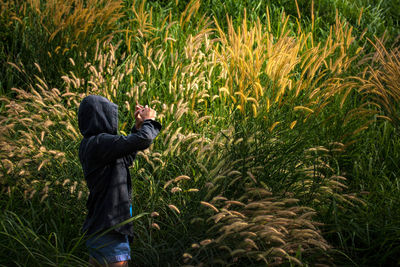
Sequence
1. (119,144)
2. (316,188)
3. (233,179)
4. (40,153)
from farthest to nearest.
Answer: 1. (40,153)
2. (316,188)
3. (233,179)
4. (119,144)

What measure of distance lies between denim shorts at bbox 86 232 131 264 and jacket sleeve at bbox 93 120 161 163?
0.48m

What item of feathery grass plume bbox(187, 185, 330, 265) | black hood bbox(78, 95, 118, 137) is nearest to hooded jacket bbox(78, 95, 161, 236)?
black hood bbox(78, 95, 118, 137)

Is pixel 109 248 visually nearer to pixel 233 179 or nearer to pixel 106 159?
pixel 106 159

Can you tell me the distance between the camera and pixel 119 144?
275 cm

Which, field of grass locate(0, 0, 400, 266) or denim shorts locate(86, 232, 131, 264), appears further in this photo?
field of grass locate(0, 0, 400, 266)

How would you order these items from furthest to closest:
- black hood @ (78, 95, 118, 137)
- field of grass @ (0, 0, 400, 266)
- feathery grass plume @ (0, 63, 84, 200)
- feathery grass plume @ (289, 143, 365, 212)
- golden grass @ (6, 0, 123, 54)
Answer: golden grass @ (6, 0, 123, 54) → feathery grass plume @ (0, 63, 84, 200) → feathery grass plume @ (289, 143, 365, 212) → field of grass @ (0, 0, 400, 266) → black hood @ (78, 95, 118, 137)

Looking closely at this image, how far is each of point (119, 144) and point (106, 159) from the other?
0.14 meters

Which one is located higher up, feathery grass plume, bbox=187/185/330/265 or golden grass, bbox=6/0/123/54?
golden grass, bbox=6/0/123/54

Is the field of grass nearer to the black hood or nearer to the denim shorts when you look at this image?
the denim shorts

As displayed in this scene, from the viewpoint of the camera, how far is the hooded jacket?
278 centimetres

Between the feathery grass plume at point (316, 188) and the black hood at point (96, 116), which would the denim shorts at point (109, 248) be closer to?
the black hood at point (96, 116)

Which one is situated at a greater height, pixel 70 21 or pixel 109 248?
pixel 70 21

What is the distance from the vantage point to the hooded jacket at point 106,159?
9.12 ft

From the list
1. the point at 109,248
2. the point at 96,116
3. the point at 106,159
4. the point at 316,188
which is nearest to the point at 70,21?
the point at 96,116
